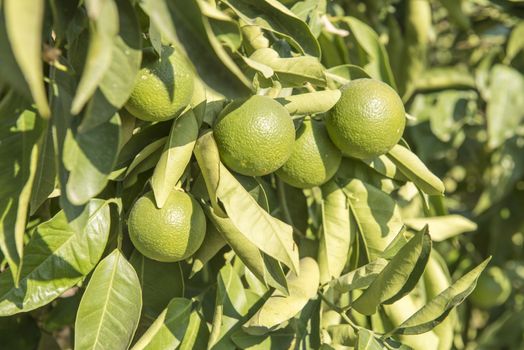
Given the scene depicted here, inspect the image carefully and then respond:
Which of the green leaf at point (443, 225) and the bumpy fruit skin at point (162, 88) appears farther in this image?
the green leaf at point (443, 225)

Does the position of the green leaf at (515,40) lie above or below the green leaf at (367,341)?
below

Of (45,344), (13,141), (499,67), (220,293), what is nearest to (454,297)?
(220,293)

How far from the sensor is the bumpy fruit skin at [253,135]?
0.83 metres

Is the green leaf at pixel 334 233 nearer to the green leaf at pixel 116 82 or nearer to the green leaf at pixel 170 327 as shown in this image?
the green leaf at pixel 170 327

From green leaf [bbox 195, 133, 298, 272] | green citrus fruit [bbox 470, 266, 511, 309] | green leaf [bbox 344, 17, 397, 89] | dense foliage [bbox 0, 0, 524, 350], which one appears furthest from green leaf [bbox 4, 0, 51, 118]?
green citrus fruit [bbox 470, 266, 511, 309]

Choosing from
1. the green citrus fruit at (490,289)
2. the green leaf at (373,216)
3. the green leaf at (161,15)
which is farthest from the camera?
the green citrus fruit at (490,289)

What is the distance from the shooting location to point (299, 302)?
93 centimetres

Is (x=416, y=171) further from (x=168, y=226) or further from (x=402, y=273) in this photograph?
(x=168, y=226)

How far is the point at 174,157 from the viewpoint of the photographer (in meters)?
0.83

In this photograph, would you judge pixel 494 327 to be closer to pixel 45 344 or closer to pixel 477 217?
pixel 477 217

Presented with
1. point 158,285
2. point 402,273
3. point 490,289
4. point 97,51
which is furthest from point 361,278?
point 490,289

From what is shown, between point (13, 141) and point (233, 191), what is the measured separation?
26cm

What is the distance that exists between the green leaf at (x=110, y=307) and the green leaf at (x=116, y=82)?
28cm

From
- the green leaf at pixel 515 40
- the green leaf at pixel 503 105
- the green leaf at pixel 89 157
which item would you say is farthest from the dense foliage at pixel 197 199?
the green leaf at pixel 515 40
